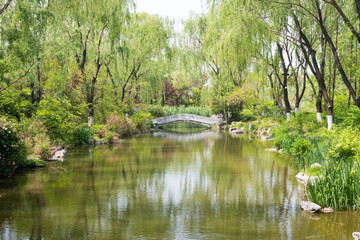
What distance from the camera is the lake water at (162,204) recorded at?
5707 mm

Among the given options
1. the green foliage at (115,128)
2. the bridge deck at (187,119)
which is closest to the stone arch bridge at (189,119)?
the bridge deck at (187,119)

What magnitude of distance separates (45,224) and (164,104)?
127 ft

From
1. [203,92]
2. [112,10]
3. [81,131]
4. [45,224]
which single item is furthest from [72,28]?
[203,92]

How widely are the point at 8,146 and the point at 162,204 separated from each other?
4874mm

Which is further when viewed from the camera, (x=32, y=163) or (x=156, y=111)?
(x=156, y=111)

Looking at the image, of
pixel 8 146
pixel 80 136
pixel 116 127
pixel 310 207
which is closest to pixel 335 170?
pixel 310 207

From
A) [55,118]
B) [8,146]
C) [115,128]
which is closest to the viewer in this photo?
[8,146]

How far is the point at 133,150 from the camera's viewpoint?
54.9 feet

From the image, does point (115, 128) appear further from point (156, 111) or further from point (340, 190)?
point (340, 190)

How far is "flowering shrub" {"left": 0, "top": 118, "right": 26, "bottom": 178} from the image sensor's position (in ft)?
31.2

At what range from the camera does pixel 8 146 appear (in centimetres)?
962

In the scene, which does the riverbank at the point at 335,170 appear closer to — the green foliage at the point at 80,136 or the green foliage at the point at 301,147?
the green foliage at the point at 301,147

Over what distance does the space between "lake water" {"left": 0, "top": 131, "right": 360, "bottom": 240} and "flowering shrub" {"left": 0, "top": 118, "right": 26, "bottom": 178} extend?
0.41m

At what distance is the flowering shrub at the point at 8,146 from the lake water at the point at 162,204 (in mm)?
411
